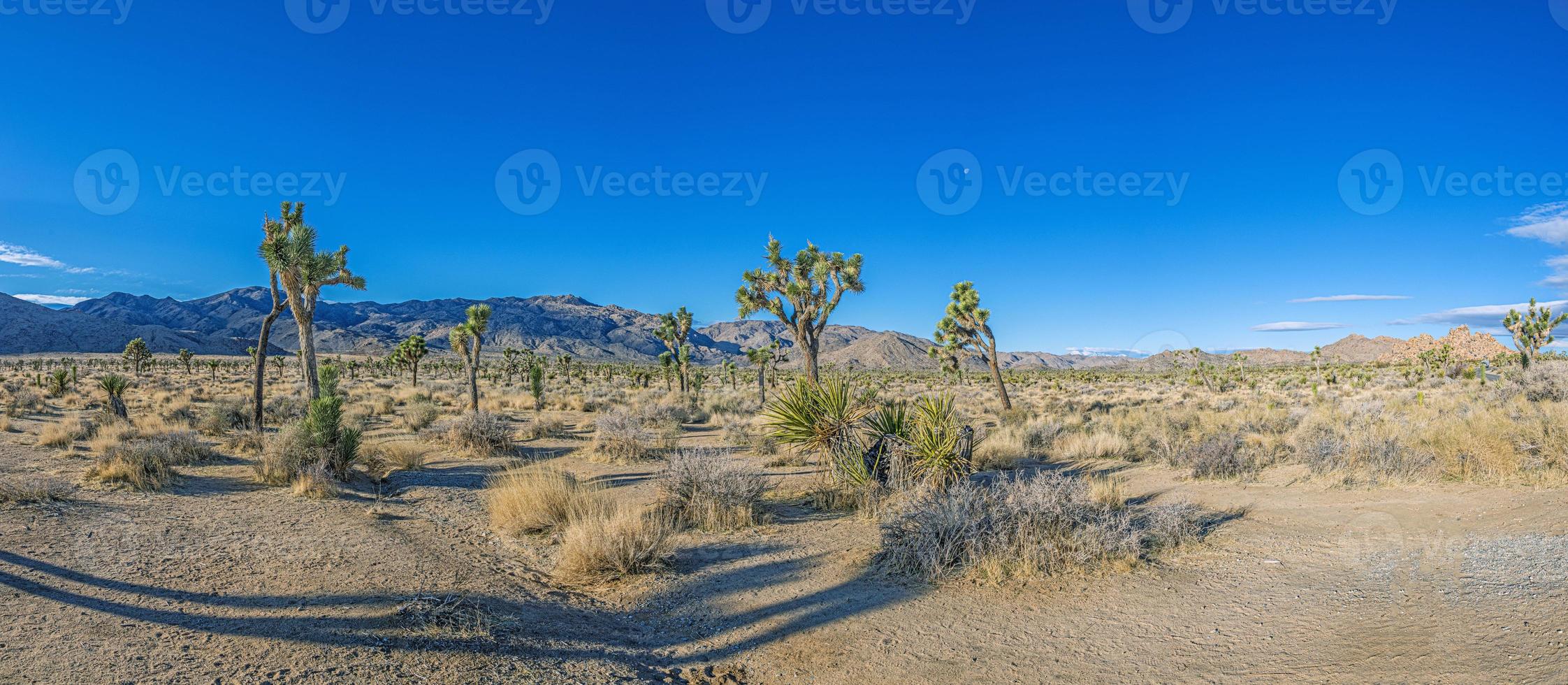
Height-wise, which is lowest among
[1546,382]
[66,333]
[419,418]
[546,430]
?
[546,430]

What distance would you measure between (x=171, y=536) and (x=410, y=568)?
9.90 ft

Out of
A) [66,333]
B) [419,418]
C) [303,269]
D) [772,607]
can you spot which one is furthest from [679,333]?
[66,333]

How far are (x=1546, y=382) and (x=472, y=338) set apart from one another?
3197 centimetres

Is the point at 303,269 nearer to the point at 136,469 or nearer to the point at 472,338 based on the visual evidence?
the point at 136,469

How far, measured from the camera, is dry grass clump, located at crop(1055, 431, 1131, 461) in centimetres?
1464

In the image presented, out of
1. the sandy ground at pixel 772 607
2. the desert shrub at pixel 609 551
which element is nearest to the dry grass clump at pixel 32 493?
the sandy ground at pixel 772 607

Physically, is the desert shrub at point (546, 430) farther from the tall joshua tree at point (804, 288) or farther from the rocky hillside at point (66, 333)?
the rocky hillside at point (66, 333)

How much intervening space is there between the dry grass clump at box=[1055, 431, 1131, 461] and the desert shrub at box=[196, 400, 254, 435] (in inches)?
780

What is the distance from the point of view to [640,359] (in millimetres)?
196625

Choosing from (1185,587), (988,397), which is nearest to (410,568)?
(1185,587)

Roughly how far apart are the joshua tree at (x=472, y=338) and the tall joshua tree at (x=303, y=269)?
26.5 feet

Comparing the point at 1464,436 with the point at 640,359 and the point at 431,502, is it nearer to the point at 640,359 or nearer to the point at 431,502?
the point at 431,502

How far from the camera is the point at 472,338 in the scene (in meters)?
27.6

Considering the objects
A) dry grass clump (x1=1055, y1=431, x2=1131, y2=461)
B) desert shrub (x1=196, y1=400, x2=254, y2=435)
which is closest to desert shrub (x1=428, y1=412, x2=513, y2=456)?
desert shrub (x1=196, y1=400, x2=254, y2=435)
